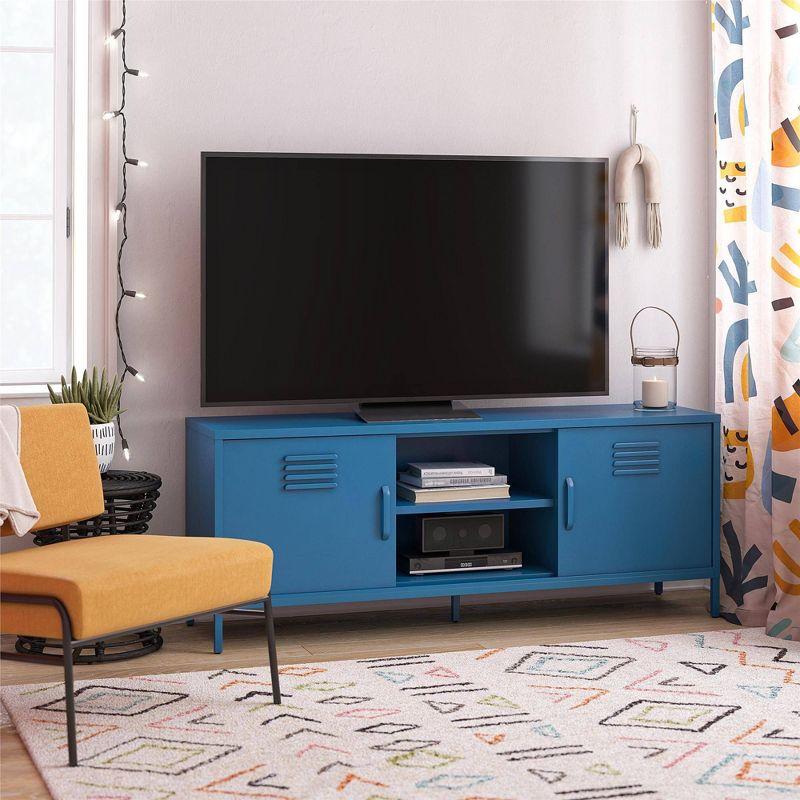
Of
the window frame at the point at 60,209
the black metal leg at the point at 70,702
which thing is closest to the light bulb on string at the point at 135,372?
the window frame at the point at 60,209

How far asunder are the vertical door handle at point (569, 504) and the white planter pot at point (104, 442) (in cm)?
145

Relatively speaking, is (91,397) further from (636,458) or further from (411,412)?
(636,458)

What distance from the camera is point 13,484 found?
3012mm

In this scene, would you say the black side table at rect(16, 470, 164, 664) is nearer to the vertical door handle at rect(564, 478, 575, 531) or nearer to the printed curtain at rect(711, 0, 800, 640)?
the vertical door handle at rect(564, 478, 575, 531)

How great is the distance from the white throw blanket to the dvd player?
1265 mm

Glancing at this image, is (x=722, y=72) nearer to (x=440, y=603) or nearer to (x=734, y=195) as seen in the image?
(x=734, y=195)

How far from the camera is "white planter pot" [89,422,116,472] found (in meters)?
3.53

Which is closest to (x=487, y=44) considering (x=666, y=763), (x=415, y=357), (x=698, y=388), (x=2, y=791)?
(x=415, y=357)

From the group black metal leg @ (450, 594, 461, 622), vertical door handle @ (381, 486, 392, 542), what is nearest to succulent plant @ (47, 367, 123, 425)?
vertical door handle @ (381, 486, 392, 542)

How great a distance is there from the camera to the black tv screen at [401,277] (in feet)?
12.3

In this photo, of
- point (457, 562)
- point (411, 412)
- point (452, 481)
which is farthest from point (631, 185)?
point (457, 562)

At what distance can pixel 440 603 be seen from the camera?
4.20m

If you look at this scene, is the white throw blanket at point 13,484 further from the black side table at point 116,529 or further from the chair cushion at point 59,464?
the black side table at point 116,529

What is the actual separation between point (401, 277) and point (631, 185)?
1030 mm
